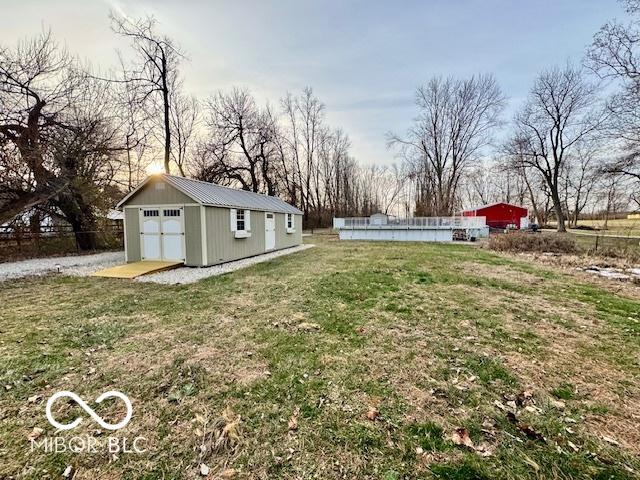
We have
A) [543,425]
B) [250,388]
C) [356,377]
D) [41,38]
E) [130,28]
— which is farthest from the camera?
[130,28]

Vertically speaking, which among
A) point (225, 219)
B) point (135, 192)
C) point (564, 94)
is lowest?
point (225, 219)

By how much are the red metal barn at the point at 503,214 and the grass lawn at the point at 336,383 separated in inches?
990

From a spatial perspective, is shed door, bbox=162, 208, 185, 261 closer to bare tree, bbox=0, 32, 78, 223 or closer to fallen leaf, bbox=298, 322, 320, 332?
bare tree, bbox=0, 32, 78, 223

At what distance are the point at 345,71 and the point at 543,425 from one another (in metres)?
17.6

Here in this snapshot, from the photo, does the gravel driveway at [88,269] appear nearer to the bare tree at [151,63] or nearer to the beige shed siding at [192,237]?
the beige shed siding at [192,237]

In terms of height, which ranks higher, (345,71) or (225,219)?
(345,71)

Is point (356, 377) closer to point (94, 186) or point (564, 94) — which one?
point (94, 186)

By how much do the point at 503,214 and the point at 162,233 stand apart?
29130 millimetres

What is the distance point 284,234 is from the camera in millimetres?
14453

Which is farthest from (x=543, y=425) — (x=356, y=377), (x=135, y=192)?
(x=135, y=192)

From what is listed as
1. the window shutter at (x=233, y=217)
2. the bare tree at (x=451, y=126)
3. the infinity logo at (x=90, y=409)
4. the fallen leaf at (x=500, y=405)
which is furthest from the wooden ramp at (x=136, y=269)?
the bare tree at (x=451, y=126)

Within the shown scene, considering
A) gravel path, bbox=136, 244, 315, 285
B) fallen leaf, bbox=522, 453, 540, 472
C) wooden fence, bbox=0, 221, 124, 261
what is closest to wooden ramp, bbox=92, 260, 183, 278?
gravel path, bbox=136, 244, 315, 285

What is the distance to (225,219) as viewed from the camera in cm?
977

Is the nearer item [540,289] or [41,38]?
[540,289]
